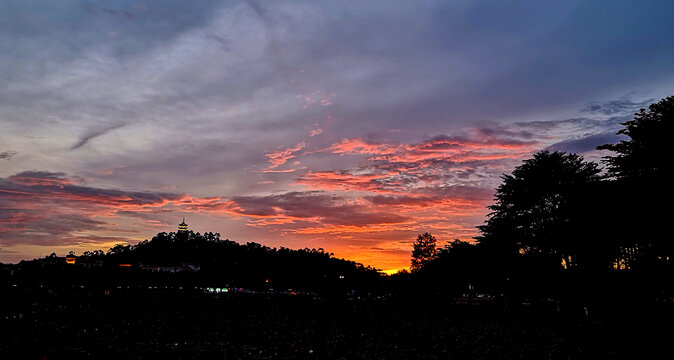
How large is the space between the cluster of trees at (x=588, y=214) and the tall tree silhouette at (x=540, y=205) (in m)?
0.08

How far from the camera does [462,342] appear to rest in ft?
65.2

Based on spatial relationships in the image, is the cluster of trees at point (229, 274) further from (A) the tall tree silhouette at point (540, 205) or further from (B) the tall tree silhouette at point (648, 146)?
(B) the tall tree silhouette at point (648, 146)

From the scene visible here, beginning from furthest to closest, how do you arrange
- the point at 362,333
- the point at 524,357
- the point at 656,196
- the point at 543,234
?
1. the point at 543,234
2. the point at 656,196
3. the point at 362,333
4. the point at 524,357

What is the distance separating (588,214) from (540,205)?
380 inches

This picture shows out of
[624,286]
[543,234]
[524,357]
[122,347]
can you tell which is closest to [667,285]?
[624,286]

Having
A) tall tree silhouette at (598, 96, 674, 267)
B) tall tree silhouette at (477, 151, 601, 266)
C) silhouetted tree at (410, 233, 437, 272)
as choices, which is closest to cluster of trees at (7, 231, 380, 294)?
silhouetted tree at (410, 233, 437, 272)

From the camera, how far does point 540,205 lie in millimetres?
43156

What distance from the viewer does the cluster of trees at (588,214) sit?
28.0 m

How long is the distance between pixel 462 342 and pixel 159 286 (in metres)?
119

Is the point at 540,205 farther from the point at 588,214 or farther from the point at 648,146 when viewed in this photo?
the point at 648,146

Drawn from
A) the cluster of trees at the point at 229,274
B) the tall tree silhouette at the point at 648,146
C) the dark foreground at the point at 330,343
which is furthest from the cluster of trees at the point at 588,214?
the cluster of trees at the point at 229,274

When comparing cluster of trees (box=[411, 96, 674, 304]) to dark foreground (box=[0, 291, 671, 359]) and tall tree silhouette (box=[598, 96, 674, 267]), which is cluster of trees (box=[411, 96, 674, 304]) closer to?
tall tree silhouette (box=[598, 96, 674, 267])

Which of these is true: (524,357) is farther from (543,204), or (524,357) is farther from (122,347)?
(543,204)

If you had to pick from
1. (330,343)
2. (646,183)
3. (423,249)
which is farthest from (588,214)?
(423,249)
